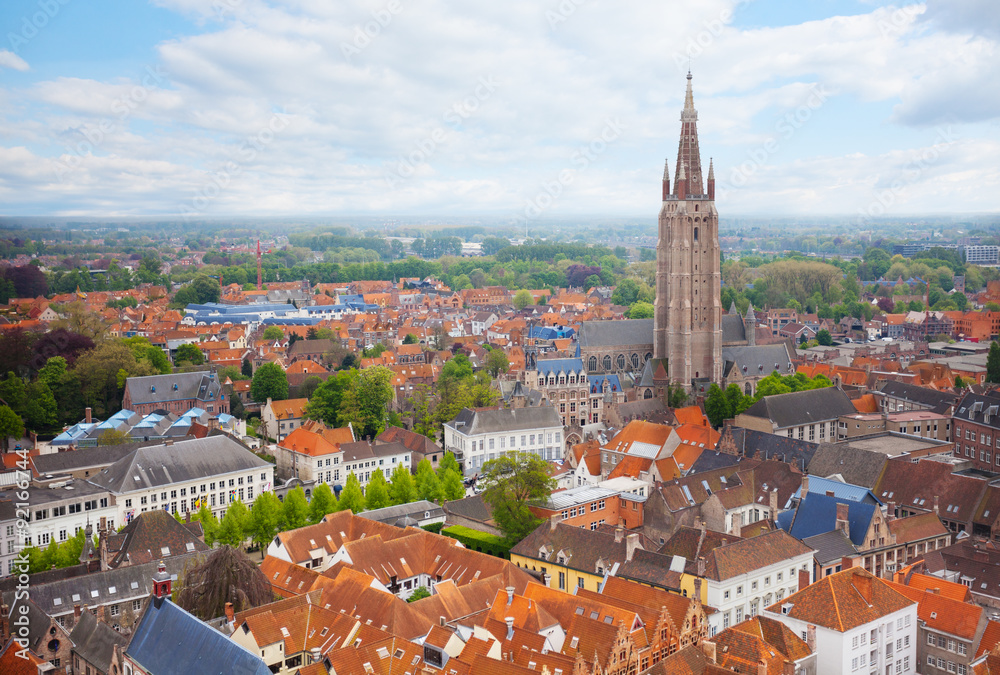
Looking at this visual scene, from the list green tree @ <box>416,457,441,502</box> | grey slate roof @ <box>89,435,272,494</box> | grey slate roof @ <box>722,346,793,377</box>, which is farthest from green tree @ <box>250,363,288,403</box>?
grey slate roof @ <box>722,346,793,377</box>

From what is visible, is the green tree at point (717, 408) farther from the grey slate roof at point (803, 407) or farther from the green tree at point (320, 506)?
the green tree at point (320, 506)

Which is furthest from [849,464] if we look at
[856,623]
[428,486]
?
[428,486]

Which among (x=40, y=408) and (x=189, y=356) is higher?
Answer: (x=189, y=356)

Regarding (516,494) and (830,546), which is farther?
(516,494)

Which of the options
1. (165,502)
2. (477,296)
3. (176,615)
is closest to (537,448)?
(165,502)

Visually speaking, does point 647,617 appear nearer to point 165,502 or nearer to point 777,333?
point 165,502

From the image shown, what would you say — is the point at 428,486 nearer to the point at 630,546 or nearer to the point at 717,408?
the point at 630,546

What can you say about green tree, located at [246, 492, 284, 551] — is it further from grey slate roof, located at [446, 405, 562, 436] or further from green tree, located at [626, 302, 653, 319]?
green tree, located at [626, 302, 653, 319]
